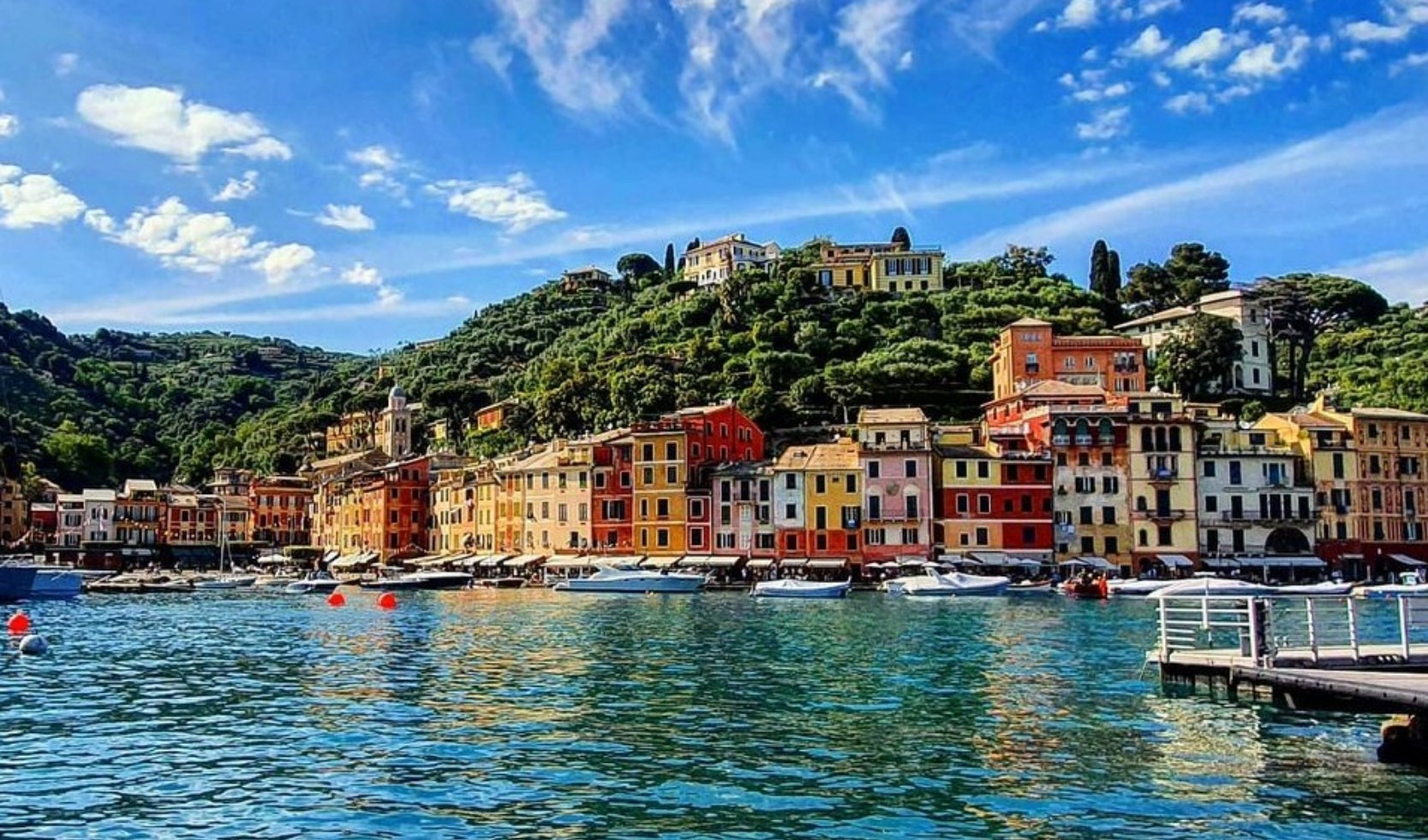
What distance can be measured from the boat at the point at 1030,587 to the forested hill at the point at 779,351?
89.7ft

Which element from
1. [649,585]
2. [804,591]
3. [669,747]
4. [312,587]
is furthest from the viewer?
[312,587]

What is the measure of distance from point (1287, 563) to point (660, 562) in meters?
37.2

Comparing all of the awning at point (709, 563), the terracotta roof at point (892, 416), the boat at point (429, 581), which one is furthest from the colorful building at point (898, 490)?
the boat at point (429, 581)

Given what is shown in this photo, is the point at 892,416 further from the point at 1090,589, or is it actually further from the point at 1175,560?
the point at 1175,560

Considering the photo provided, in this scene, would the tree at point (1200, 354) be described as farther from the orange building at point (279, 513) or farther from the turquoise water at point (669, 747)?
the orange building at point (279, 513)

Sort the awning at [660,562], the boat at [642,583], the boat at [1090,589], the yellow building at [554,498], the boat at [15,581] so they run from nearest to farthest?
1. the boat at [1090,589]
2. the boat at [15,581]
3. the boat at [642,583]
4. the awning at [660,562]
5. the yellow building at [554,498]

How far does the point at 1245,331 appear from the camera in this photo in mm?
96938

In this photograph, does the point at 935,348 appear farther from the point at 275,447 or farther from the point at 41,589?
the point at 275,447

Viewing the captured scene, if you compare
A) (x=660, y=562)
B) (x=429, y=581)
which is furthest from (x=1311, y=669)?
(x=429, y=581)

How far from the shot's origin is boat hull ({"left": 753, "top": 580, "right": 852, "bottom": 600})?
60.8m

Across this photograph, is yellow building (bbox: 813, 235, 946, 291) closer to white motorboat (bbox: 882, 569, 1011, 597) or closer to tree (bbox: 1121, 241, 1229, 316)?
tree (bbox: 1121, 241, 1229, 316)

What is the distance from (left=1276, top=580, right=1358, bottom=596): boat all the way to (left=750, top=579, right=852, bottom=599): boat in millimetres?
20330

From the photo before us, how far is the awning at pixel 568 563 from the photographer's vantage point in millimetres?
77375

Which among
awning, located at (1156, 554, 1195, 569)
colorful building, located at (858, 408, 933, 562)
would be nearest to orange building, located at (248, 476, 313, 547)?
colorful building, located at (858, 408, 933, 562)
